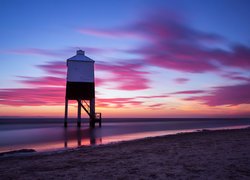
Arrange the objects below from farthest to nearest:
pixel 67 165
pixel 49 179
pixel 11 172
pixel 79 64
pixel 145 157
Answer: pixel 79 64 → pixel 145 157 → pixel 67 165 → pixel 11 172 → pixel 49 179

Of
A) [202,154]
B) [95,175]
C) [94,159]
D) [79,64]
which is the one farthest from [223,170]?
[79,64]

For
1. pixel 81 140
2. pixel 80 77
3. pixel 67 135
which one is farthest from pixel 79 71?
pixel 81 140

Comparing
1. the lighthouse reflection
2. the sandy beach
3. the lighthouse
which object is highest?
the lighthouse

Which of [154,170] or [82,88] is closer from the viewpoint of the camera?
[154,170]

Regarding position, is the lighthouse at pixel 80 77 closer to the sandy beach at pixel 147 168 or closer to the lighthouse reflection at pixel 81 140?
the lighthouse reflection at pixel 81 140

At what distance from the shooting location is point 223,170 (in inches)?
289

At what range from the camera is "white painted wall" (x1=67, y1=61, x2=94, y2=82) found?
3469 cm

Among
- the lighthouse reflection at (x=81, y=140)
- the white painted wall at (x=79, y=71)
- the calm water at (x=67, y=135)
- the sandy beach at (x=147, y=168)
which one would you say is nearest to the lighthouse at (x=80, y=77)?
the white painted wall at (x=79, y=71)

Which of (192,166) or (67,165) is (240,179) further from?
(67,165)

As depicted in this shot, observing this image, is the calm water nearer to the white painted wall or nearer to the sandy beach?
the white painted wall

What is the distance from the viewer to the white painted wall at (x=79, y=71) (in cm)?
3469

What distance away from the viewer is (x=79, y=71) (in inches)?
1373

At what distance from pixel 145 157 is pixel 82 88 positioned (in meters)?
26.5

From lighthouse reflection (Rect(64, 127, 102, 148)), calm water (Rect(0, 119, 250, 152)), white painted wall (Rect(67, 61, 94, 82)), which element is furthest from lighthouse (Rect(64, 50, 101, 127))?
lighthouse reflection (Rect(64, 127, 102, 148))
